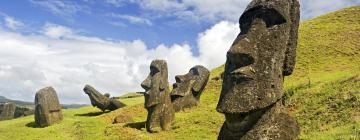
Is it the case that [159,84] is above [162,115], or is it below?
above

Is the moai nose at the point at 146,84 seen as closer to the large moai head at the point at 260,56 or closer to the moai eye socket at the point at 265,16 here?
the large moai head at the point at 260,56

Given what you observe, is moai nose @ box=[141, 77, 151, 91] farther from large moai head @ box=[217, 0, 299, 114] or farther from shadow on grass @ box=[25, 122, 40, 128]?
large moai head @ box=[217, 0, 299, 114]

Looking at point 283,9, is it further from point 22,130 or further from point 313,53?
point 313,53

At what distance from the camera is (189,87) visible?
36.5m

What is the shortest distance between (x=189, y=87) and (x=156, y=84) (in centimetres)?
650

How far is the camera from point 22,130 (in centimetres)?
3369

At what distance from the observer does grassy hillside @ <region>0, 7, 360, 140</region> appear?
21.8m

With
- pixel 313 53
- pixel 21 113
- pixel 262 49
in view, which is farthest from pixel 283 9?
pixel 21 113

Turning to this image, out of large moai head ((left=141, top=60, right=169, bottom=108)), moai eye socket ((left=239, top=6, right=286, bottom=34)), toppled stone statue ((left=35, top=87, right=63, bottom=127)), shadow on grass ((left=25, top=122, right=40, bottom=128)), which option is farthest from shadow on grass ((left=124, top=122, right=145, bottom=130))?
moai eye socket ((left=239, top=6, right=286, bottom=34))

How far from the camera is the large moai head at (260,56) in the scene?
1199 centimetres

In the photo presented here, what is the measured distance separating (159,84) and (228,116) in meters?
18.4

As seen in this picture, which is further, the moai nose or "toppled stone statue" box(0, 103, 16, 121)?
"toppled stone statue" box(0, 103, 16, 121)

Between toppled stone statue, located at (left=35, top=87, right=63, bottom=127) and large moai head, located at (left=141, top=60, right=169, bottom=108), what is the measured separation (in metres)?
9.03

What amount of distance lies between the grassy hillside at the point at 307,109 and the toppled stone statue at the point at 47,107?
72cm
